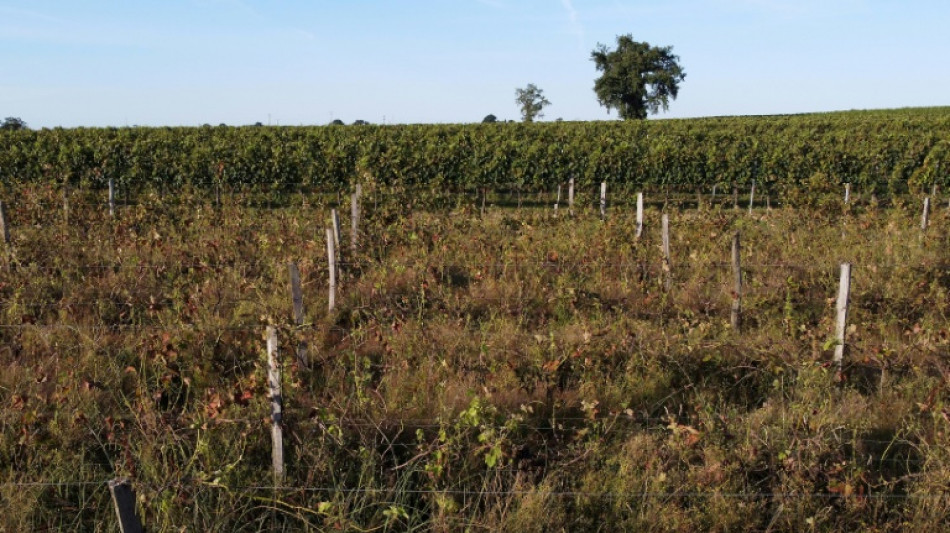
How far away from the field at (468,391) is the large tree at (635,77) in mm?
47688

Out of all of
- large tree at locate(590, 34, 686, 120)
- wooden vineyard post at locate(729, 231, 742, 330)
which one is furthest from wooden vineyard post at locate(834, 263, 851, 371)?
large tree at locate(590, 34, 686, 120)

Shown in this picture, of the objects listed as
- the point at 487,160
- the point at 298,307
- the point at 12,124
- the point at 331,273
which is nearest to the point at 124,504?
the point at 298,307

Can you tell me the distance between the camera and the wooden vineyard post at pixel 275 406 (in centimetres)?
385

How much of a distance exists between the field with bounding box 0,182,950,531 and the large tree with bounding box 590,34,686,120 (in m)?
47.7

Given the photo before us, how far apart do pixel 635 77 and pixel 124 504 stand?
181 ft

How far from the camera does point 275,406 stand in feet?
12.8

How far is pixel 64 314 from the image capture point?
6254 millimetres

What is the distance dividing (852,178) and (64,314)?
75.2 ft

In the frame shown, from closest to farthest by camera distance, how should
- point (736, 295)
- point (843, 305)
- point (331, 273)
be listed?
point (843, 305), point (736, 295), point (331, 273)

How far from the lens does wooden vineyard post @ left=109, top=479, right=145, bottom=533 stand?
8.09ft

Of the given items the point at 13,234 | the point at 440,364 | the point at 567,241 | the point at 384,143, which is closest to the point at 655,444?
the point at 440,364

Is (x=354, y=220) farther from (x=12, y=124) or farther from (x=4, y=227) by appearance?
(x=12, y=124)

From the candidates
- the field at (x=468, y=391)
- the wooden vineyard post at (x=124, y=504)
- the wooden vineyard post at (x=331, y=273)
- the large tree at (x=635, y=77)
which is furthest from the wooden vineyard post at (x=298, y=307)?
the large tree at (x=635, y=77)

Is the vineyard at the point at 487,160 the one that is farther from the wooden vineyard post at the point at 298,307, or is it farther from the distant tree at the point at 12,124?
the wooden vineyard post at the point at 298,307
